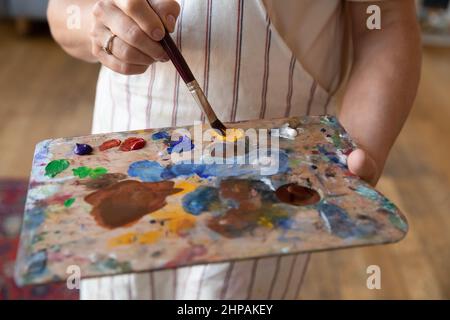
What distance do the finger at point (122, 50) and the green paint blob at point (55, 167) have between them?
13 cm

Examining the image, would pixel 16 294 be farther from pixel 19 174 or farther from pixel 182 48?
pixel 182 48

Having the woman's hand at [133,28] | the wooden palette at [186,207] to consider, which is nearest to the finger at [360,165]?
the wooden palette at [186,207]

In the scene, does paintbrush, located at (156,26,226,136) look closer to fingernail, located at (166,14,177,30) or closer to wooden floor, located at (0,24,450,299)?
fingernail, located at (166,14,177,30)

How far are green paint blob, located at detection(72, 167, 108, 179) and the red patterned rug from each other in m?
0.62

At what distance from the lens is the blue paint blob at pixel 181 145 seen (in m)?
0.56

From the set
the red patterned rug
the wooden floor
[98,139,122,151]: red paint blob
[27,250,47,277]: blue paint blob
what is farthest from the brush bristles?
the wooden floor

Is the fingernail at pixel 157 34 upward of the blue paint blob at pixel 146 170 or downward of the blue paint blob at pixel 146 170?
upward

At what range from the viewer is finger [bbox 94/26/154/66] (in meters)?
0.56

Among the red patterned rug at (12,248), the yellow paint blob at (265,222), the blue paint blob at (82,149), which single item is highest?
the blue paint blob at (82,149)

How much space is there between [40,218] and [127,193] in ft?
0.26

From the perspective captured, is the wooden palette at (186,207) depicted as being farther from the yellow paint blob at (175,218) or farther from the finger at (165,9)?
the finger at (165,9)

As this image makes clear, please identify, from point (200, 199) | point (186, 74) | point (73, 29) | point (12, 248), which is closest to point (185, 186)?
point (200, 199)

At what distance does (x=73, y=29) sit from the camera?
2.19ft

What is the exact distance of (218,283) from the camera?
712mm
